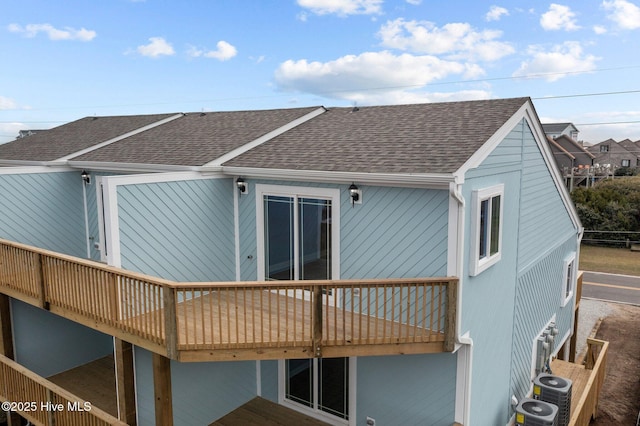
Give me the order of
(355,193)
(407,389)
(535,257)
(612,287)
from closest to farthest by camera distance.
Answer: (355,193) < (407,389) < (535,257) < (612,287)

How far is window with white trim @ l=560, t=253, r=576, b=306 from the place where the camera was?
11477mm

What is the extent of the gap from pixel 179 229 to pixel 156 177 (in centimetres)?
97

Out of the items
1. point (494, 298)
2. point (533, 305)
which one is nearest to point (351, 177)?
point (494, 298)

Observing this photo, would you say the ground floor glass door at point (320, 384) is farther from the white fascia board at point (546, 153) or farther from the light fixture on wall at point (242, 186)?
the white fascia board at point (546, 153)

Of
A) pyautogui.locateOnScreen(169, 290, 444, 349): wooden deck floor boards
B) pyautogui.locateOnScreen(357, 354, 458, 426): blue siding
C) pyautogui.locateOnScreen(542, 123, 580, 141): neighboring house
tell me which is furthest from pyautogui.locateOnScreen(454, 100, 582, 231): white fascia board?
pyautogui.locateOnScreen(542, 123, 580, 141): neighboring house

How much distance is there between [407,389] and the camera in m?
6.62

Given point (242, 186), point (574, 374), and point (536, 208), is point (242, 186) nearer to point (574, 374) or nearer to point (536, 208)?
point (536, 208)

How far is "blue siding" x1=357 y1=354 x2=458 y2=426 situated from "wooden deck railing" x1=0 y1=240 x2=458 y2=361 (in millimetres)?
702

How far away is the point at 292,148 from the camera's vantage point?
8.12m

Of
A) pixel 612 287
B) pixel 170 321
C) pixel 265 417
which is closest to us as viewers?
pixel 170 321

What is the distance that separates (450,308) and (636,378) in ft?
34.4

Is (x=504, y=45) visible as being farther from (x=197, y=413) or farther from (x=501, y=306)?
(x=197, y=413)

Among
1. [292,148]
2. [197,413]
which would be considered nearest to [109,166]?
[292,148]

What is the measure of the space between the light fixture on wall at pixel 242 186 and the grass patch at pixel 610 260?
23122mm
